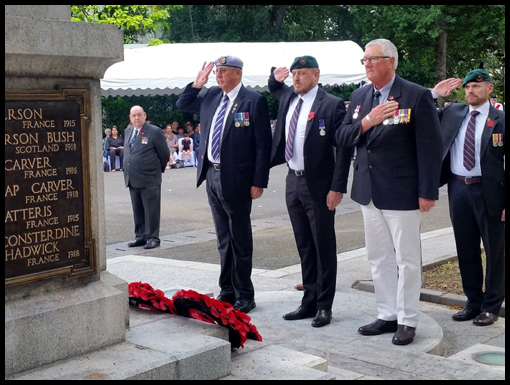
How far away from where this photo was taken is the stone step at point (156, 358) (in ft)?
13.4

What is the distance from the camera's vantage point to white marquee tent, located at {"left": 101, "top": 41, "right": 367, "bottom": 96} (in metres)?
22.4

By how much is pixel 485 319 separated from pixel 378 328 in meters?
1.16

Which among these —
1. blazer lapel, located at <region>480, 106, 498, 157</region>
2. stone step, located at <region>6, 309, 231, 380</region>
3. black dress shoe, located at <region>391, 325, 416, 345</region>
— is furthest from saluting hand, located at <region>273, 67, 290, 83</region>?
stone step, located at <region>6, 309, 231, 380</region>

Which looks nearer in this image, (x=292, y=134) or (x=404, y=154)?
(x=404, y=154)

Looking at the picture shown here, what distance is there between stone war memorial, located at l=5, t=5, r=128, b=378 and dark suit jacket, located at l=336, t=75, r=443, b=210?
2.03 m

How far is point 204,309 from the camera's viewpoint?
509cm

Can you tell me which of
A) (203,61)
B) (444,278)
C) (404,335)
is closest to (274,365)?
(404,335)

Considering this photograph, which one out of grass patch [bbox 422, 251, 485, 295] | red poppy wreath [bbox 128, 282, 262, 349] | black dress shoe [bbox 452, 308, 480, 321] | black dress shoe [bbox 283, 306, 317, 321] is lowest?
black dress shoe [bbox 452, 308, 480, 321]

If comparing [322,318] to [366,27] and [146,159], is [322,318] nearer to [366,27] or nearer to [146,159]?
[146,159]

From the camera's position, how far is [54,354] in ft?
13.9

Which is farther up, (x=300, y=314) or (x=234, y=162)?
(x=234, y=162)

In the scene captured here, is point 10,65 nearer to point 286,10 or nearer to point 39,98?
point 39,98

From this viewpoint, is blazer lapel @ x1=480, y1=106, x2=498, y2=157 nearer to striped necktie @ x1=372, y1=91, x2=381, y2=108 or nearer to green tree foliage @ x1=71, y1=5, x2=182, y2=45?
striped necktie @ x1=372, y1=91, x2=381, y2=108

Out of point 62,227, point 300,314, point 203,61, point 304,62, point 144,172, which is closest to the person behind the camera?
point 62,227
